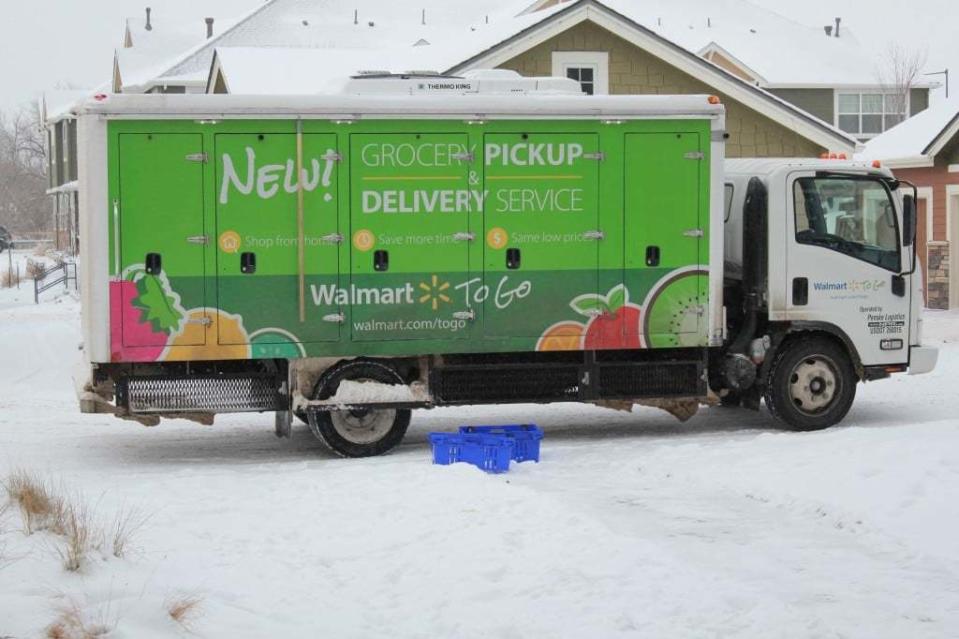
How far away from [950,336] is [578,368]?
1254cm

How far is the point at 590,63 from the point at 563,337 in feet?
40.1

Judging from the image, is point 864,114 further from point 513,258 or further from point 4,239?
point 513,258

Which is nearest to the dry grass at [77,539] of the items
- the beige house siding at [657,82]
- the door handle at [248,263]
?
the door handle at [248,263]

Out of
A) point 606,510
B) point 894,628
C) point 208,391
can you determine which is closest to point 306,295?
point 208,391

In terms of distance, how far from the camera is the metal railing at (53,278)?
37.0m

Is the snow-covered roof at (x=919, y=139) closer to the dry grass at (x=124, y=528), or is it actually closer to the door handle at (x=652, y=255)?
the door handle at (x=652, y=255)

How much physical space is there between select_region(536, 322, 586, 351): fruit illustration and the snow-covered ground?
920 mm

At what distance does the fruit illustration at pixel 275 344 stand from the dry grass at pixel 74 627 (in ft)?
19.7

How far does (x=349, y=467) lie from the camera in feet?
41.7

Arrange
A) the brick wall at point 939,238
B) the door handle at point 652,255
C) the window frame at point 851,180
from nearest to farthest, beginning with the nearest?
the door handle at point 652,255
the window frame at point 851,180
the brick wall at point 939,238

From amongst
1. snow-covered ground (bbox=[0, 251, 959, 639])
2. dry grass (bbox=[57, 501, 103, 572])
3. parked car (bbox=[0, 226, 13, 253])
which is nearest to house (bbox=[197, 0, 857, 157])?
snow-covered ground (bbox=[0, 251, 959, 639])

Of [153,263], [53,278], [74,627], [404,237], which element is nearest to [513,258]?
[404,237]

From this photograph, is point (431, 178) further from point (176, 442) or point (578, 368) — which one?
point (176, 442)

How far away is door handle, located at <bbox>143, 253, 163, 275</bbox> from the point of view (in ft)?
43.1
